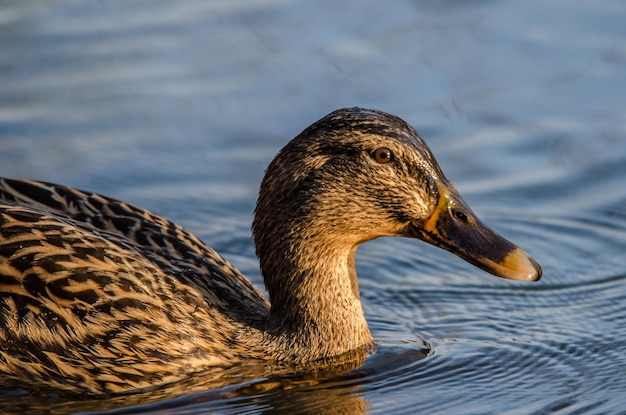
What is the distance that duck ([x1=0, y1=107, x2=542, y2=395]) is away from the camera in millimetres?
8570

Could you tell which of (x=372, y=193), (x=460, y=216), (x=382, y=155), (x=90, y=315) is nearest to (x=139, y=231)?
(x=90, y=315)

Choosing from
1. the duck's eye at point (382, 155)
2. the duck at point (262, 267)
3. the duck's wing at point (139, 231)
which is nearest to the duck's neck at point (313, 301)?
the duck at point (262, 267)

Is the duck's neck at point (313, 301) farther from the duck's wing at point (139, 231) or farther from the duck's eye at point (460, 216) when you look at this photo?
the duck's eye at point (460, 216)

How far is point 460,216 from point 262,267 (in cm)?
130

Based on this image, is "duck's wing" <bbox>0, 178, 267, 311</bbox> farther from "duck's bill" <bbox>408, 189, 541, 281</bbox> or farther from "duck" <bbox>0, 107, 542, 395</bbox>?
"duck's bill" <bbox>408, 189, 541, 281</bbox>

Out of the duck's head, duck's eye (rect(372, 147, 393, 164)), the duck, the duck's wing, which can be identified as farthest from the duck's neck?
duck's eye (rect(372, 147, 393, 164))

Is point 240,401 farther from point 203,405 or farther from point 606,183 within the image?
point 606,183

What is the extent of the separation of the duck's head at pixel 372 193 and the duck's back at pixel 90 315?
0.78m

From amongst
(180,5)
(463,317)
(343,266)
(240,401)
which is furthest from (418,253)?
(180,5)

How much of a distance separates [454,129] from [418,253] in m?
1.72

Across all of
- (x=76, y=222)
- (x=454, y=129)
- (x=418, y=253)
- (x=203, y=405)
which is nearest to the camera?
(x=203, y=405)

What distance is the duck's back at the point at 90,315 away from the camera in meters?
8.56

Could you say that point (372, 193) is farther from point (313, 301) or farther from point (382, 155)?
point (313, 301)

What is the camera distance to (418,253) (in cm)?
1072
